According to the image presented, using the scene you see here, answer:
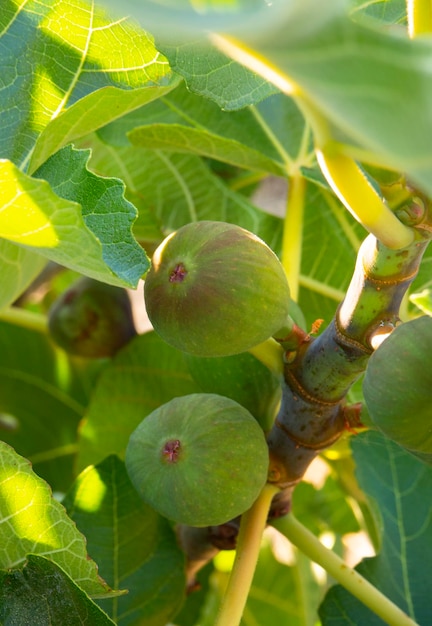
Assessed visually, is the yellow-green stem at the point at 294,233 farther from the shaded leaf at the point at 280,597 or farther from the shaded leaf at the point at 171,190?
the shaded leaf at the point at 280,597

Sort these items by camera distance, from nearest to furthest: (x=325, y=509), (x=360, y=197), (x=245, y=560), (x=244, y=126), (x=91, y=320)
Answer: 1. (x=360, y=197)
2. (x=245, y=560)
3. (x=244, y=126)
4. (x=91, y=320)
5. (x=325, y=509)

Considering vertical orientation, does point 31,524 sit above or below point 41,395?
above

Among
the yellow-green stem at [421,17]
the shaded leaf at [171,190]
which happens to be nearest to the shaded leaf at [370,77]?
the yellow-green stem at [421,17]

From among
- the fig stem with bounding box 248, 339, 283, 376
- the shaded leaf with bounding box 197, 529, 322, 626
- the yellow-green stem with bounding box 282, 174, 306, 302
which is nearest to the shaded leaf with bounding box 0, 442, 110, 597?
the fig stem with bounding box 248, 339, 283, 376

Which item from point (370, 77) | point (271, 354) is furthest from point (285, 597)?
point (370, 77)

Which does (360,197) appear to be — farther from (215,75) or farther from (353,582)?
(353,582)

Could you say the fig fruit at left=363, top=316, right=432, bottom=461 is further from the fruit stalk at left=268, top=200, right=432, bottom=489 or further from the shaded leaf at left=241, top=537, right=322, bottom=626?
the shaded leaf at left=241, top=537, right=322, bottom=626
